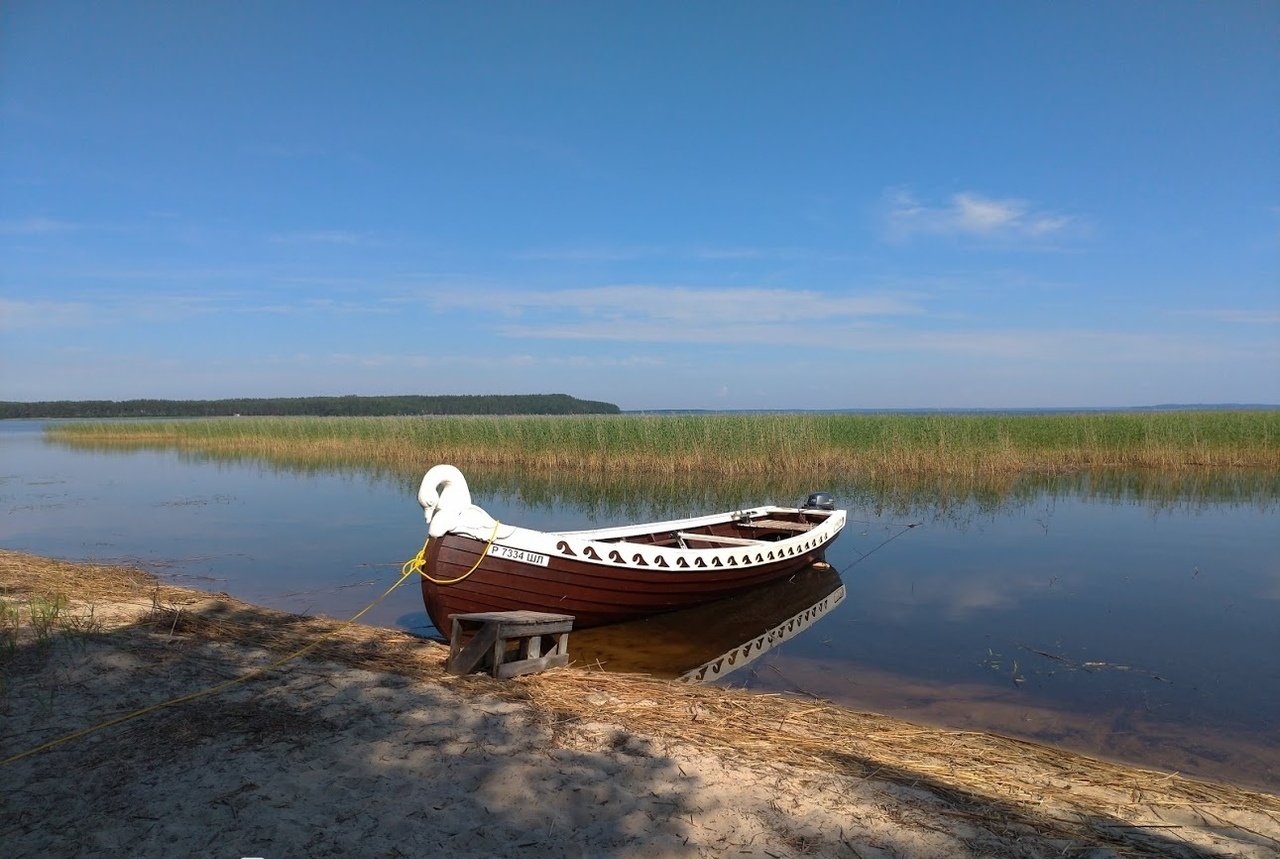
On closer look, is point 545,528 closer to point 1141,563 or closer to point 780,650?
point 780,650

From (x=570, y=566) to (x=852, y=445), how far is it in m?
16.8

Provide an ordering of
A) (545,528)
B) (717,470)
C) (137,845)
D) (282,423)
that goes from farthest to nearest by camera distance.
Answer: (282,423), (717,470), (545,528), (137,845)

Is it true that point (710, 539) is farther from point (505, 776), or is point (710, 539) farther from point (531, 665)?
point (505, 776)

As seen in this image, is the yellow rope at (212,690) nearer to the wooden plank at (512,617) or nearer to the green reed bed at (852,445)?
the wooden plank at (512,617)

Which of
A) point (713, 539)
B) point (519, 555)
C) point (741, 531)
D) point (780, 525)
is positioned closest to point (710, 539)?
point (713, 539)

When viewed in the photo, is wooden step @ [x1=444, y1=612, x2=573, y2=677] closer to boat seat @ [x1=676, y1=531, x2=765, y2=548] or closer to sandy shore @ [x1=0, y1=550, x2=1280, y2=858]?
sandy shore @ [x1=0, y1=550, x2=1280, y2=858]

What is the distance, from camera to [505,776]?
349cm

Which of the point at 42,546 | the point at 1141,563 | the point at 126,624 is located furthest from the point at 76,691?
the point at 1141,563

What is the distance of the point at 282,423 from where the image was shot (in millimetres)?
36969

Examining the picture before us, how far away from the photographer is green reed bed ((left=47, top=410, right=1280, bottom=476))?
69.1 ft

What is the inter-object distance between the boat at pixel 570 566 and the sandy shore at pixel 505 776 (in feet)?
3.41

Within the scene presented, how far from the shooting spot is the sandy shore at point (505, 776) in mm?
3016

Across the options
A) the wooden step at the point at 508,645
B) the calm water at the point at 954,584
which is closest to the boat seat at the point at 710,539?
the calm water at the point at 954,584

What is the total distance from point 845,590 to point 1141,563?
4473 millimetres
